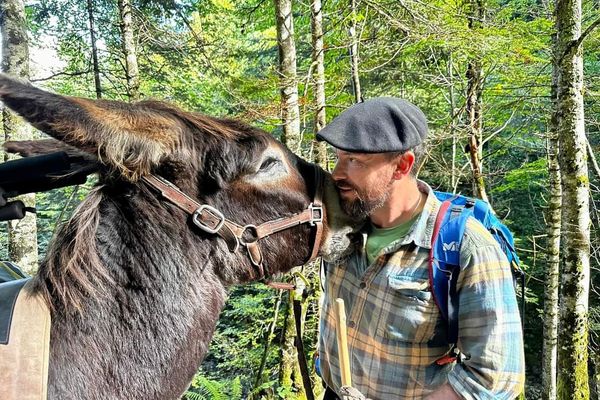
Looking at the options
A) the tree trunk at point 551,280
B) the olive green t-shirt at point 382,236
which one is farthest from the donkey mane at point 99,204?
the tree trunk at point 551,280

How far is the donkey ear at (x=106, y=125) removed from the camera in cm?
113

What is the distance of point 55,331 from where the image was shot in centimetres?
129

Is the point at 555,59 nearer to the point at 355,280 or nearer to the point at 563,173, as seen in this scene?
the point at 563,173

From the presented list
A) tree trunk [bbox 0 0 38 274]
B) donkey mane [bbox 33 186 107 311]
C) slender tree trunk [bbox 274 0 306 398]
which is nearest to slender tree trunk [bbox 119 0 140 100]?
tree trunk [bbox 0 0 38 274]

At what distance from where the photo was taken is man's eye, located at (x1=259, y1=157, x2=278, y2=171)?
1.78 meters

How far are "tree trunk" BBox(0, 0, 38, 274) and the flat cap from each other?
534cm

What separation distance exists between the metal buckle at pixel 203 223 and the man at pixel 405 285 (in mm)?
583

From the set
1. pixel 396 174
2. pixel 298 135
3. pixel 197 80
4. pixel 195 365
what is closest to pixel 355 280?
pixel 396 174

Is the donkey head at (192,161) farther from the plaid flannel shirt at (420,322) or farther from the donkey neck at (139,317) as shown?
the plaid flannel shirt at (420,322)

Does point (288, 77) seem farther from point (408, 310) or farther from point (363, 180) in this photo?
point (408, 310)

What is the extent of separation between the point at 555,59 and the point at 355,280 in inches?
157

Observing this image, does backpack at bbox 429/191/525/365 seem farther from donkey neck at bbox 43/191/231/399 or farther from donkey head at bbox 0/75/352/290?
donkey neck at bbox 43/191/231/399

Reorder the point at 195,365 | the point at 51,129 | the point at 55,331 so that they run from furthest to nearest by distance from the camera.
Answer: the point at 195,365, the point at 55,331, the point at 51,129

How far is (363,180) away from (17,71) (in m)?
5.84
